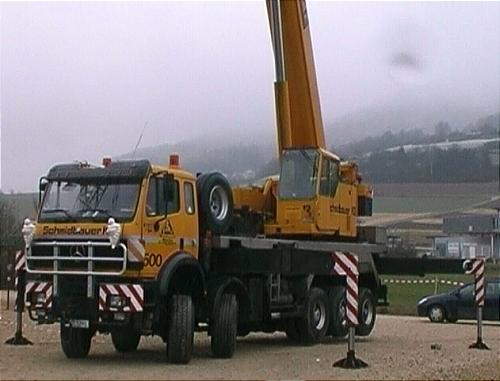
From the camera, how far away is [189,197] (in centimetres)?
1688

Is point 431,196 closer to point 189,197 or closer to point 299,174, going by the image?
point 299,174

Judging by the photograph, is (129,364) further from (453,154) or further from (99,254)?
(453,154)

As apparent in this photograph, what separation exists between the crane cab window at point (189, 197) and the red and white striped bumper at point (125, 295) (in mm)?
1980

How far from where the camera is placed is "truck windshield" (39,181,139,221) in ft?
51.9

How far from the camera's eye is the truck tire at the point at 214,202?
56.6ft

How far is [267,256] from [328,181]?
3.18 meters

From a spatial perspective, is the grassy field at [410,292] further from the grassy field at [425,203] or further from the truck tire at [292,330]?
the truck tire at [292,330]

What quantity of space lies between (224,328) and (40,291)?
10.3ft

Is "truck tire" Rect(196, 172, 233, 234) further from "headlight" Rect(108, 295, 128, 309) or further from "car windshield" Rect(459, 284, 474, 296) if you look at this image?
"car windshield" Rect(459, 284, 474, 296)

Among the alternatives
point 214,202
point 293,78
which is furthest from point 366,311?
point 214,202

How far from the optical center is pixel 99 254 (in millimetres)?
15500

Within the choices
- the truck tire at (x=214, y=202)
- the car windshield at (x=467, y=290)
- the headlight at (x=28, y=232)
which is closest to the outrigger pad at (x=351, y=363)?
the truck tire at (x=214, y=202)

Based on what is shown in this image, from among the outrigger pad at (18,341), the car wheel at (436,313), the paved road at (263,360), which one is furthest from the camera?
the car wheel at (436,313)

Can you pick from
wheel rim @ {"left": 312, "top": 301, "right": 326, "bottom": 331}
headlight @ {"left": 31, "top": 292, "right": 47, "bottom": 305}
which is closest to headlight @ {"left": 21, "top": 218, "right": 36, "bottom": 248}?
headlight @ {"left": 31, "top": 292, "right": 47, "bottom": 305}
